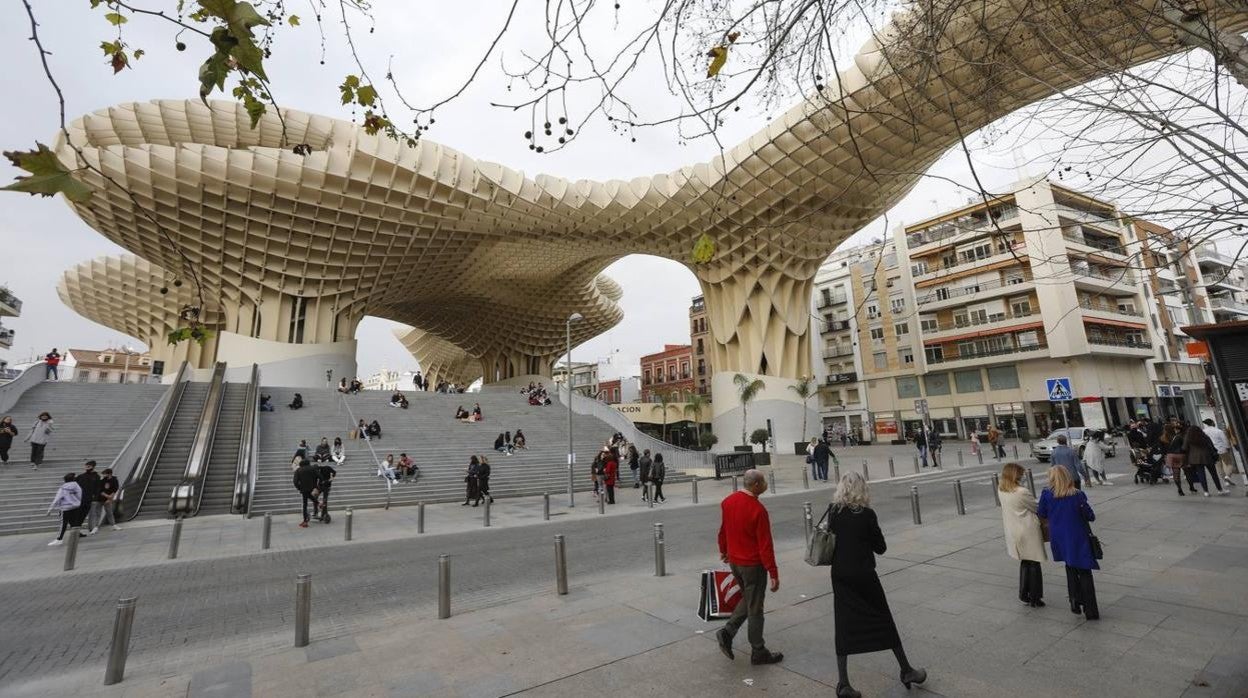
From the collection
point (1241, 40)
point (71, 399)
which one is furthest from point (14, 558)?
point (1241, 40)

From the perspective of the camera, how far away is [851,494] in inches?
154

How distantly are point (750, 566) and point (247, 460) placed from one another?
54.5 ft

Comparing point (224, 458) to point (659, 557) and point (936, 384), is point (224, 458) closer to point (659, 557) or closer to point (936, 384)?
point (659, 557)

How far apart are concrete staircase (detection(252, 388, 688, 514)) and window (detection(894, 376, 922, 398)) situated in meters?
33.1

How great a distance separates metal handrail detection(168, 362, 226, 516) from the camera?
13.6 metres

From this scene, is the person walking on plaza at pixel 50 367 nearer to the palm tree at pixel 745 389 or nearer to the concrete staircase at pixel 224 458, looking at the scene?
the concrete staircase at pixel 224 458

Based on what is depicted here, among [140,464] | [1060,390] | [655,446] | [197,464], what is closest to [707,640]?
[1060,390]

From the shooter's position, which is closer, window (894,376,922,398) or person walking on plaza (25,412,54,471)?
person walking on plaza (25,412,54,471)

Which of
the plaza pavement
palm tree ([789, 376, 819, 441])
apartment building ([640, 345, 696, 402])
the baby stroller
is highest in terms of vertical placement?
apartment building ([640, 345, 696, 402])

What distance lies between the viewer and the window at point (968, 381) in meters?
43.9

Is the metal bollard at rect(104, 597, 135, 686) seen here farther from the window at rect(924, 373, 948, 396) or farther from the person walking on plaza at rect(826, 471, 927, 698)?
the window at rect(924, 373, 948, 396)

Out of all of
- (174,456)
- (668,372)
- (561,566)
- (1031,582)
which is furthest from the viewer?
(668,372)

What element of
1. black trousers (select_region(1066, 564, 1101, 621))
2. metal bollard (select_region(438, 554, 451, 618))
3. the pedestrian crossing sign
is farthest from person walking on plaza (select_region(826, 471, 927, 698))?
Answer: the pedestrian crossing sign

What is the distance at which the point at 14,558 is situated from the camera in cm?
951
